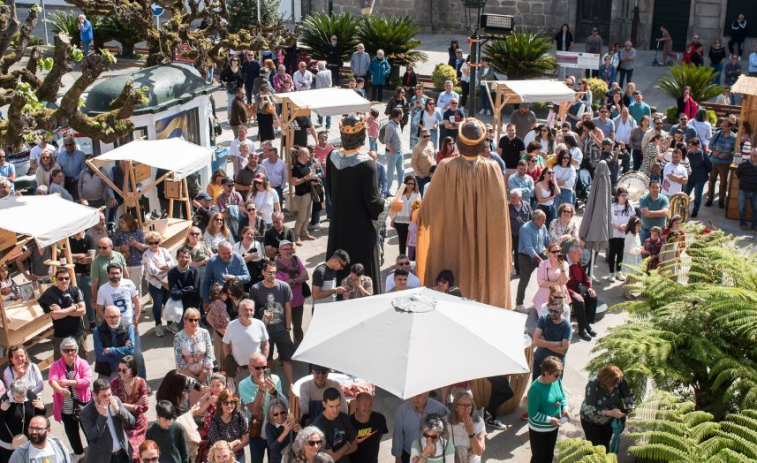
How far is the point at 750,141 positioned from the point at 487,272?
1011 cm

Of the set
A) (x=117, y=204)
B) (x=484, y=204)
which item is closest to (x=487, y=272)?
(x=484, y=204)

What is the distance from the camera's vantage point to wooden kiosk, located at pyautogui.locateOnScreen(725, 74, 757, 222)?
17719mm

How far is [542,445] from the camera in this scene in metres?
9.06

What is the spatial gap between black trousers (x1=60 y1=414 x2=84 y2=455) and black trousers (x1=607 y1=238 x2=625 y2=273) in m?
8.23

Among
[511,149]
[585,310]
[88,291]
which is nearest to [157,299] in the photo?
[88,291]

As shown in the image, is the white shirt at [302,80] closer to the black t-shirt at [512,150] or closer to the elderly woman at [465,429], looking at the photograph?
the black t-shirt at [512,150]

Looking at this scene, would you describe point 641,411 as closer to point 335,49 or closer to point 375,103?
point 375,103

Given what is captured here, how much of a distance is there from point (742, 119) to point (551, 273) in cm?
860

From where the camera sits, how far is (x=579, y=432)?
10.1 m

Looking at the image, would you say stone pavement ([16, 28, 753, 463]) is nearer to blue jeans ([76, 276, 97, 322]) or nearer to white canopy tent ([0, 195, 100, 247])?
blue jeans ([76, 276, 97, 322])

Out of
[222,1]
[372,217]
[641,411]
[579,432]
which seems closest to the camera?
[641,411]

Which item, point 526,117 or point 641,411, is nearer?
point 641,411

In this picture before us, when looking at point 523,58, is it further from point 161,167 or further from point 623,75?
point 161,167

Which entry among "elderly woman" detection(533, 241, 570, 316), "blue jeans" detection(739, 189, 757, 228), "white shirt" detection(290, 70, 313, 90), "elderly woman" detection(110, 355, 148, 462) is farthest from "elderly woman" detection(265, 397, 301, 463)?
"white shirt" detection(290, 70, 313, 90)
